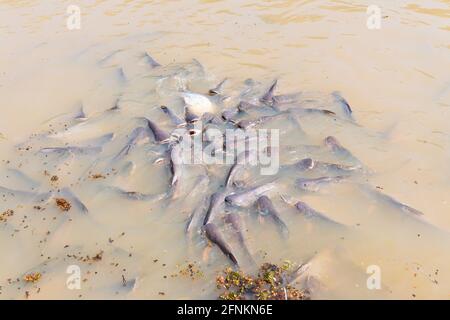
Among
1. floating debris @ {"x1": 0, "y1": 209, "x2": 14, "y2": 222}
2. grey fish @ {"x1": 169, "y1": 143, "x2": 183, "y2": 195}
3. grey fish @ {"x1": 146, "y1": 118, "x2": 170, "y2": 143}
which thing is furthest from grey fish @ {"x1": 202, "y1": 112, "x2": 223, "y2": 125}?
floating debris @ {"x1": 0, "y1": 209, "x2": 14, "y2": 222}

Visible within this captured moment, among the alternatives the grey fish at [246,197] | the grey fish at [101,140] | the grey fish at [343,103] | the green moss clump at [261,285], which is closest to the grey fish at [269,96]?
the grey fish at [343,103]

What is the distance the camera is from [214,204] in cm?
710

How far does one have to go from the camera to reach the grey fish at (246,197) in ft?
23.5

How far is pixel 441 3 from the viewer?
44.1 feet

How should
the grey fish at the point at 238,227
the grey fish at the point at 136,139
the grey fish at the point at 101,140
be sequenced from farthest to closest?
1. the grey fish at the point at 101,140
2. the grey fish at the point at 136,139
3. the grey fish at the point at 238,227

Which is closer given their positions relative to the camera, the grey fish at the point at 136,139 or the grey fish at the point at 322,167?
the grey fish at the point at 322,167

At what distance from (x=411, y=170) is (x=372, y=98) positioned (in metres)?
2.63

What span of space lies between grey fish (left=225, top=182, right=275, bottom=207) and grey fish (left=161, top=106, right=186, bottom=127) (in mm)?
2703

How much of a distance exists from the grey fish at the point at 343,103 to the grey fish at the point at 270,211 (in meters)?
3.30

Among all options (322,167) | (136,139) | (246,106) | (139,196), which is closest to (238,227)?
(139,196)

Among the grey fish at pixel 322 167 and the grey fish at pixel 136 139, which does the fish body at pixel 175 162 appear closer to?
the grey fish at pixel 136 139

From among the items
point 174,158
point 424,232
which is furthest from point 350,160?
point 174,158

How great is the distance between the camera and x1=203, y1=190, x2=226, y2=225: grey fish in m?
6.89

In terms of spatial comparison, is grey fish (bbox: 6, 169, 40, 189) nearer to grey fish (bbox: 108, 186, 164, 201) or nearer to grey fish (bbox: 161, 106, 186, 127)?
grey fish (bbox: 108, 186, 164, 201)
